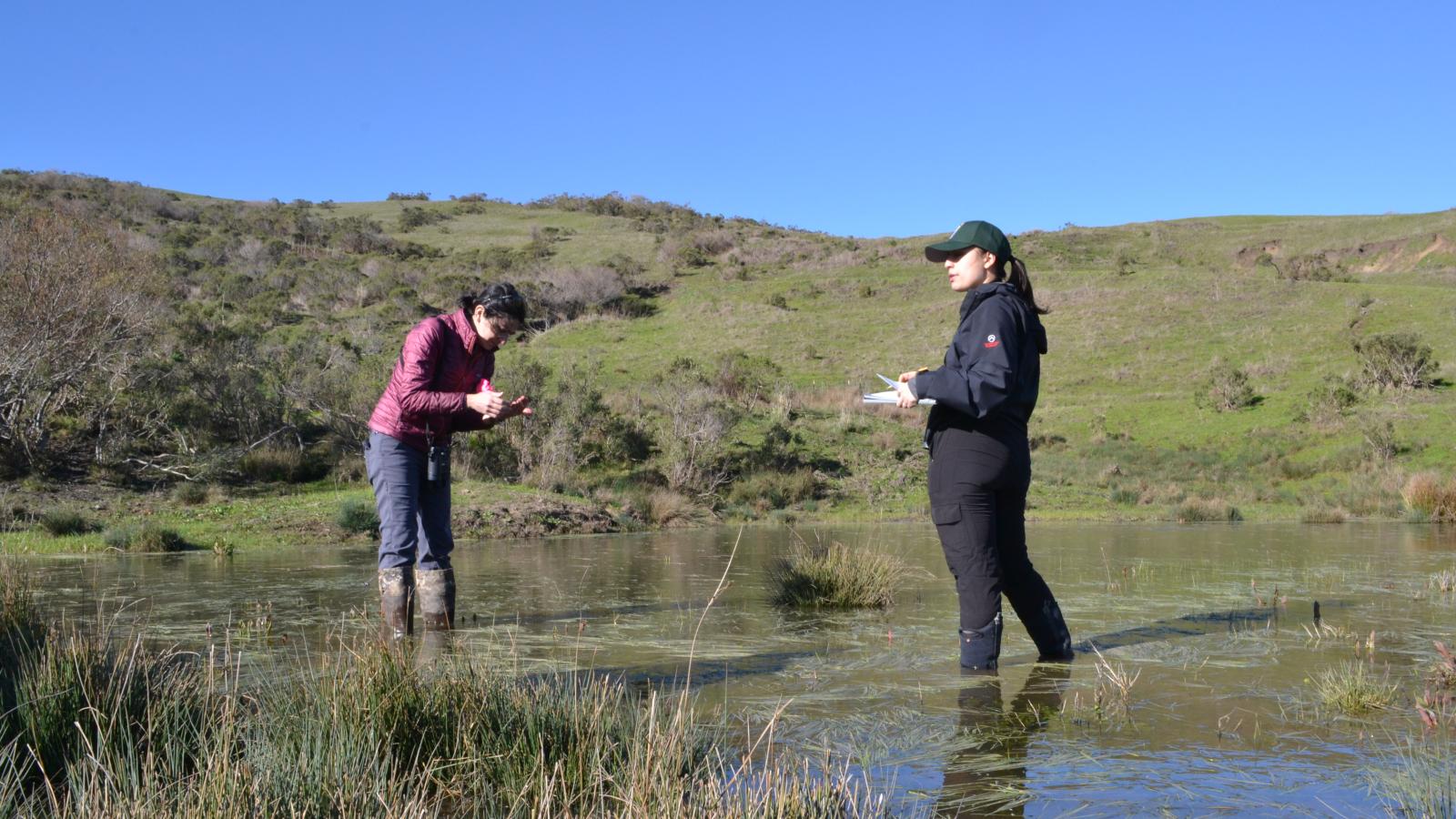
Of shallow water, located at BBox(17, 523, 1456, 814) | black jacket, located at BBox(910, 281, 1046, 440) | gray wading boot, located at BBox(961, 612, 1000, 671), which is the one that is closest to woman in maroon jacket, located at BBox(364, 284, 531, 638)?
shallow water, located at BBox(17, 523, 1456, 814)

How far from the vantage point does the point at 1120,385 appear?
34344 millimetres

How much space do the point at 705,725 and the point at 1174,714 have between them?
1.84 m

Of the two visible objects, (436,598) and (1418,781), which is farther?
(436,598)

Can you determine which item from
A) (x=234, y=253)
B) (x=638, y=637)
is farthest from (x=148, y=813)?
(x=234, y=253)

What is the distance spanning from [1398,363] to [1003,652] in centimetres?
2864

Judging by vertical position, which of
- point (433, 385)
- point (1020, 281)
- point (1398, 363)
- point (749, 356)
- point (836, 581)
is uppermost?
point (749, 356)

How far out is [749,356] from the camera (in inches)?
1422

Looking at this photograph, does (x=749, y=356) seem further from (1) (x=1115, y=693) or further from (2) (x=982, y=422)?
(1) (x=1115, y=693)

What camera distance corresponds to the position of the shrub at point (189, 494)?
1585 cm

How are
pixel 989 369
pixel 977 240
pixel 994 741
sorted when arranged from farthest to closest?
pixel 977 240 → pixel 989 369 → pixel 994 741

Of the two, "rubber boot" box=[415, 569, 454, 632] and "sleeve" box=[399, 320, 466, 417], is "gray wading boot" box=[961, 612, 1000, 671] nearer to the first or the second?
"sleeve" box=[399, 320, 466, 417]

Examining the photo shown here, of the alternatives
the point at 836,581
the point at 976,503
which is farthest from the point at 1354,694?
the point at 836,581

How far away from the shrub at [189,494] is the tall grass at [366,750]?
1289 cm

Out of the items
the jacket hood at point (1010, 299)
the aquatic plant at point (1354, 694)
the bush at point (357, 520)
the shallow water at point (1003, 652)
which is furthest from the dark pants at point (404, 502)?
the bush at point (357, 520)
